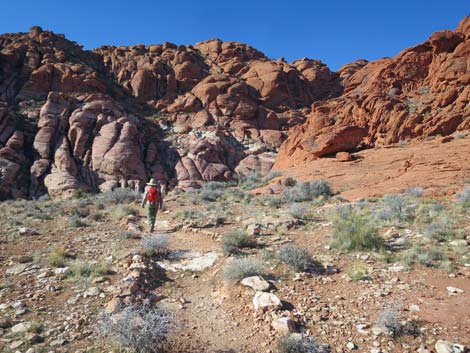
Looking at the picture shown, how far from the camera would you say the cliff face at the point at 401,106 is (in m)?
21.3

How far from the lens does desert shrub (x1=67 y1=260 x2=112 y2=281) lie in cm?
595

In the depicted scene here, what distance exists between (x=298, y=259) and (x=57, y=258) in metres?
5.01

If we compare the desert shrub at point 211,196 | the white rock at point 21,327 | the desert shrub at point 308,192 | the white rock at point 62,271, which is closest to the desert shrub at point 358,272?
the white rock at point 21,327

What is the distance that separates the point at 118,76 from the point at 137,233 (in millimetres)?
52509

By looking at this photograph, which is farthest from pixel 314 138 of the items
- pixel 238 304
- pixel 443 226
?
pixel 238 304

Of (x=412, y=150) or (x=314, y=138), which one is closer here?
(x=412, y=150)

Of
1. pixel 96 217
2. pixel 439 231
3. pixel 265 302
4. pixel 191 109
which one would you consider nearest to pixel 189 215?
pixel 96 217

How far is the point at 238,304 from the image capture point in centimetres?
506

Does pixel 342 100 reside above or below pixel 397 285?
above

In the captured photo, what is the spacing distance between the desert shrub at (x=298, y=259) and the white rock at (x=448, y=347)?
258 cm

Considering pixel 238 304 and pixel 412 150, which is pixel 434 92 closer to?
pixel 412 150

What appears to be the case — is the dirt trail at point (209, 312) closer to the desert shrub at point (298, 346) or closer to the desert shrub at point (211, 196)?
the desert shrub at point (298, 346)

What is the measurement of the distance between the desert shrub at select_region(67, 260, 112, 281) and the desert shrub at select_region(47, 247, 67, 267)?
528 mm

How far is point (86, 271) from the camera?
614 cm
